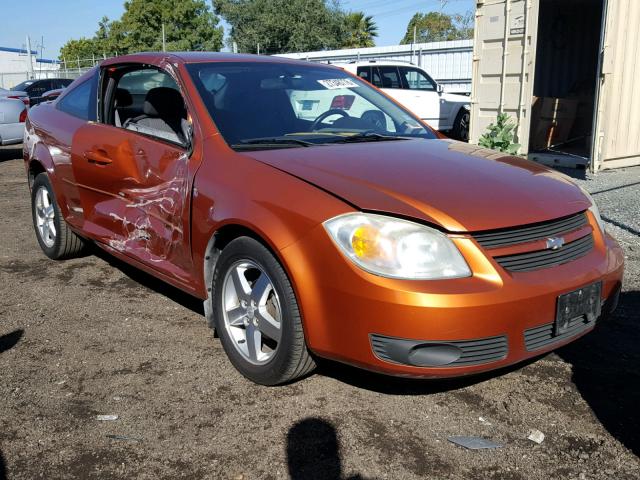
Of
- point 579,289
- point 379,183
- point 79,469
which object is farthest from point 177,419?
point 579,289

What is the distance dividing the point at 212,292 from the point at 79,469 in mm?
1122

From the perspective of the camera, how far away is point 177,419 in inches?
118

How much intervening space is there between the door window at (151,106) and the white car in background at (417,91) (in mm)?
9469

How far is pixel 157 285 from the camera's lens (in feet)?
16.2

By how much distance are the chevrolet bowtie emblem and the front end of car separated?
1 centimetres

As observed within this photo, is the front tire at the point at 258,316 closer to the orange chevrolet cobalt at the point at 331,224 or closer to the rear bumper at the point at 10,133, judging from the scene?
the orange chevrolet cobalt at the point at 331,224

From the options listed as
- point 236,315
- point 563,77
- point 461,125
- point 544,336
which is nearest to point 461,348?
point 544,336

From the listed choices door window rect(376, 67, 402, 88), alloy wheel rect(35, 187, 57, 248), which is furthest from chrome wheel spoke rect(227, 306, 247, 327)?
door window rect(376, 67, 402, 88)

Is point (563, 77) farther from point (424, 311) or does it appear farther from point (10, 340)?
point (10, 340)

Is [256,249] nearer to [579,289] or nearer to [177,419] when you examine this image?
[177,419]

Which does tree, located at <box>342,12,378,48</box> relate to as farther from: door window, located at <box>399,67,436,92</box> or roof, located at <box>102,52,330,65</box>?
roof, located at <box>102,52,330,65</box>

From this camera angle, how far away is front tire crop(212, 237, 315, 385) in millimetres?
2926

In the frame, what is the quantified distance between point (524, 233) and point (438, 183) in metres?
0.46

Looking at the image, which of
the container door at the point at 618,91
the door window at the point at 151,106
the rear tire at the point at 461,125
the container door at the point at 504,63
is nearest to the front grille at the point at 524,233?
the door window at the point at 151,106
